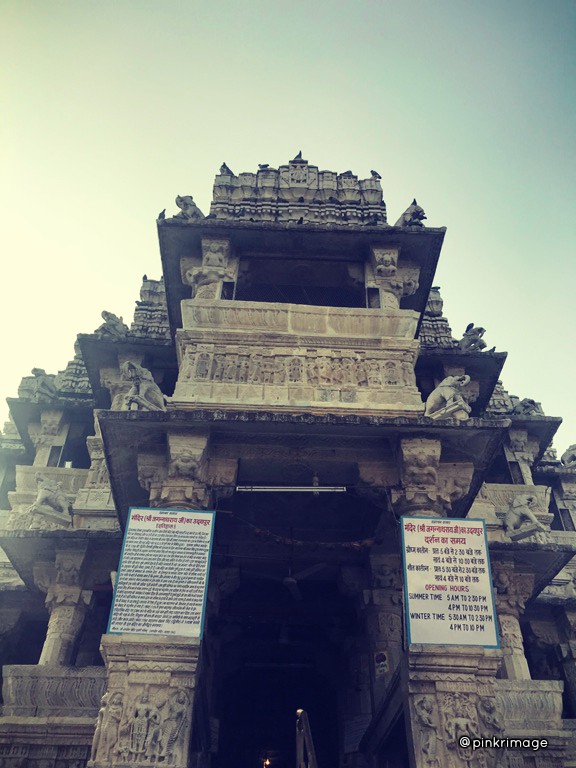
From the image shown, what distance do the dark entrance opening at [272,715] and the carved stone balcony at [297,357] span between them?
790 centimetres

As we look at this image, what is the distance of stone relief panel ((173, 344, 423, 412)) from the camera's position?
11633 millimetres

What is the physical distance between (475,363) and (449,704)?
987 centimetres

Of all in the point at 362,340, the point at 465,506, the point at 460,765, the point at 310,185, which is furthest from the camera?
the point at 310,185

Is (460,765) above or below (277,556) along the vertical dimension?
below

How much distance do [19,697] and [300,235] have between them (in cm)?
1080

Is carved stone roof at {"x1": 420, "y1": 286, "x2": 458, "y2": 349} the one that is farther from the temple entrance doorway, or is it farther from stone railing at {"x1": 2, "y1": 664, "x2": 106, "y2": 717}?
stone railing at {"x1": 2, "y1": 664, "x2": 106, "y2": 717}

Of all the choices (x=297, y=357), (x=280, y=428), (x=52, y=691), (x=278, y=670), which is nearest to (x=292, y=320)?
(x=297, y=357)

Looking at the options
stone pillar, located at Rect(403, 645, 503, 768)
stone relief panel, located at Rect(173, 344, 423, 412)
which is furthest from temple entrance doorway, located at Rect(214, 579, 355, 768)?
stone pillar, located at Rect(403, 645, 503, 768)

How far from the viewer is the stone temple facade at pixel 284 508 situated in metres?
10.2

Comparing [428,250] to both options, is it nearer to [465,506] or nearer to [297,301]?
[297,301]

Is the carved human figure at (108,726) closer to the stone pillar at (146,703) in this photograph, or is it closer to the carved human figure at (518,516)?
the stone pillar at (146,703)

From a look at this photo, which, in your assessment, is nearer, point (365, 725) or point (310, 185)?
point (365, 725)

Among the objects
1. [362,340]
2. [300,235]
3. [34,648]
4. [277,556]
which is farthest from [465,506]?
[34,648]

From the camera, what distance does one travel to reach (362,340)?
12.6 meters
